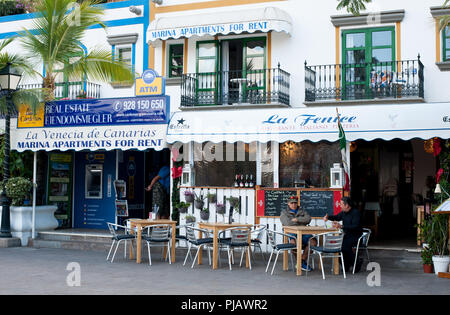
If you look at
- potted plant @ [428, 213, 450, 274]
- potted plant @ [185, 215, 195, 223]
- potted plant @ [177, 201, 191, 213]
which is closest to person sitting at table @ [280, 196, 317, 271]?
potted plant @ [428, 213, 450, 274]

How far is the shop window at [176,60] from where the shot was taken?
Answer: 1662 cm

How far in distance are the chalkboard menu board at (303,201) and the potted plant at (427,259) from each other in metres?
2.18

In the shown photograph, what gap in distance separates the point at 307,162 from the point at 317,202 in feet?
4.90

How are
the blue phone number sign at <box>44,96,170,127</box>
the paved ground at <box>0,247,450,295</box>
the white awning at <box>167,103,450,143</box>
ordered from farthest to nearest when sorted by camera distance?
the blue phone number sign at <box>44,96,170,127</box> → the white awning at <box>167,103,450,143</box> → the paved ground at <box>0,247,450,295</box>

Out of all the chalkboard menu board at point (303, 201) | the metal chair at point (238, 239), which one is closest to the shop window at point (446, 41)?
the chalkboard menu board at point (303, 201)

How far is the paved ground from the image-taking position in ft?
29.9

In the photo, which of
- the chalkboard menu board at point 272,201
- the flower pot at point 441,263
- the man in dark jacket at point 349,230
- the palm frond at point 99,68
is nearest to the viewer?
the flower pot at point 441,263

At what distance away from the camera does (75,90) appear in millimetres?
17406

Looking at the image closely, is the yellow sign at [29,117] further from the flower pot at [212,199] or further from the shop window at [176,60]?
the flower pot at [212,199]

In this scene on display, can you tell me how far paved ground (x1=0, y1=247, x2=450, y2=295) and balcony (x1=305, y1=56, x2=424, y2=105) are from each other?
435 centimetres

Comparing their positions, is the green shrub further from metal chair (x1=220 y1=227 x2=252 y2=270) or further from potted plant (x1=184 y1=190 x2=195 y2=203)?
metal chair (x1=220 y1=227 x2=252 y2=270)

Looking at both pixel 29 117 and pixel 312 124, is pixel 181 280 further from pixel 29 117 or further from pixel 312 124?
pixel 29 117

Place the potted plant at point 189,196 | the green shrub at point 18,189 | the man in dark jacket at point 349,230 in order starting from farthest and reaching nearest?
the green shrub at point 18,189 < the potted plant at point 189,196 < the man in dark jacket at point 349,230

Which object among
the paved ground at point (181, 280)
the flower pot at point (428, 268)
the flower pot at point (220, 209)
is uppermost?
the flower pot at point (220, 209)
